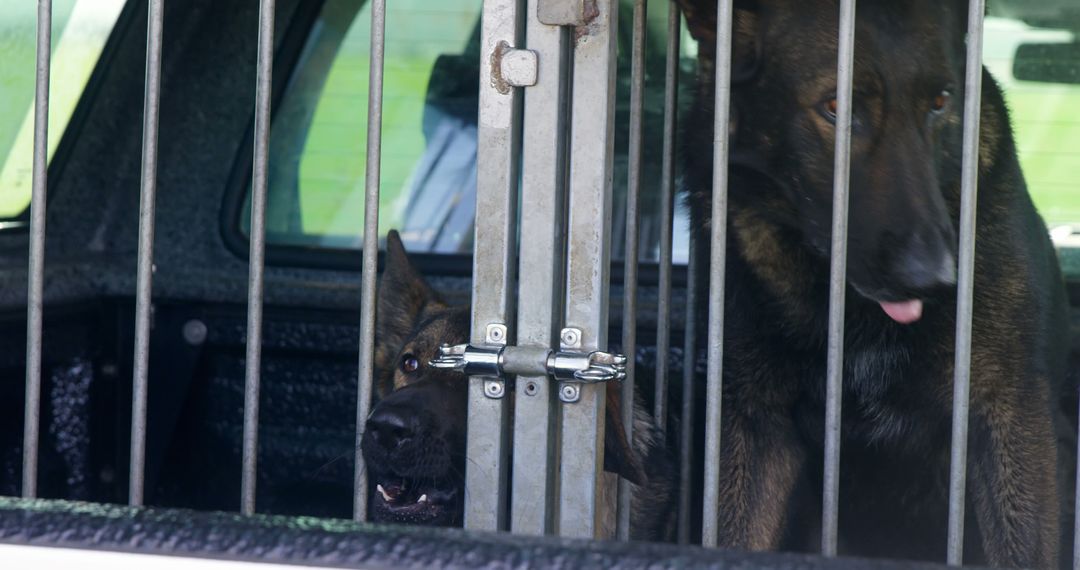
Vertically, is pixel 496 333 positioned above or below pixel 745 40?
below

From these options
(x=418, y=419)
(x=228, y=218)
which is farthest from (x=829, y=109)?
(x=228, y=218)

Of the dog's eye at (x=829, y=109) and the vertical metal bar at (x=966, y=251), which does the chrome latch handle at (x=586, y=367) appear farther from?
the dog's eye at (x=829, y=109)

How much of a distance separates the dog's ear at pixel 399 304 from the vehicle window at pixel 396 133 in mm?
432

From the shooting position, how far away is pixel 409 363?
2893mm

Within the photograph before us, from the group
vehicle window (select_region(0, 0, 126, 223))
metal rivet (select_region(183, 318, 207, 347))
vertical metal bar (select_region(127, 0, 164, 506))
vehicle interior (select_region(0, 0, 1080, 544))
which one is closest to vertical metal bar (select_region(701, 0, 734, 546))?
vertical metal bar (select_region(127, 0, 164, 506))

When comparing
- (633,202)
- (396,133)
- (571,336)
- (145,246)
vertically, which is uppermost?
(396,133)

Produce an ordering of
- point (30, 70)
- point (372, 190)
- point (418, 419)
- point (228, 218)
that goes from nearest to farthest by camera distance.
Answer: point (372, 190), point (418, 419), point (30, 70), point (228, 218)

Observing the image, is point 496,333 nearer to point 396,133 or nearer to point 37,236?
point 37,236

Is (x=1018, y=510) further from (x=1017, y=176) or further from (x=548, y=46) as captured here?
(x=548, y=46)

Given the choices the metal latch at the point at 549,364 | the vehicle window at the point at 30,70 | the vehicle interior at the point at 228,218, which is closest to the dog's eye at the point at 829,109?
the metal latch at the point at 549,364

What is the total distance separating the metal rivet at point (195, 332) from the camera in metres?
3.44

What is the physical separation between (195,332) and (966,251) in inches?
90.5

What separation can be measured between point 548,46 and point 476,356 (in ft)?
1.38

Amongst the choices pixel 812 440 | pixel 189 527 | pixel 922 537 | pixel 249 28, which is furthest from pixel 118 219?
pixel 189 527
